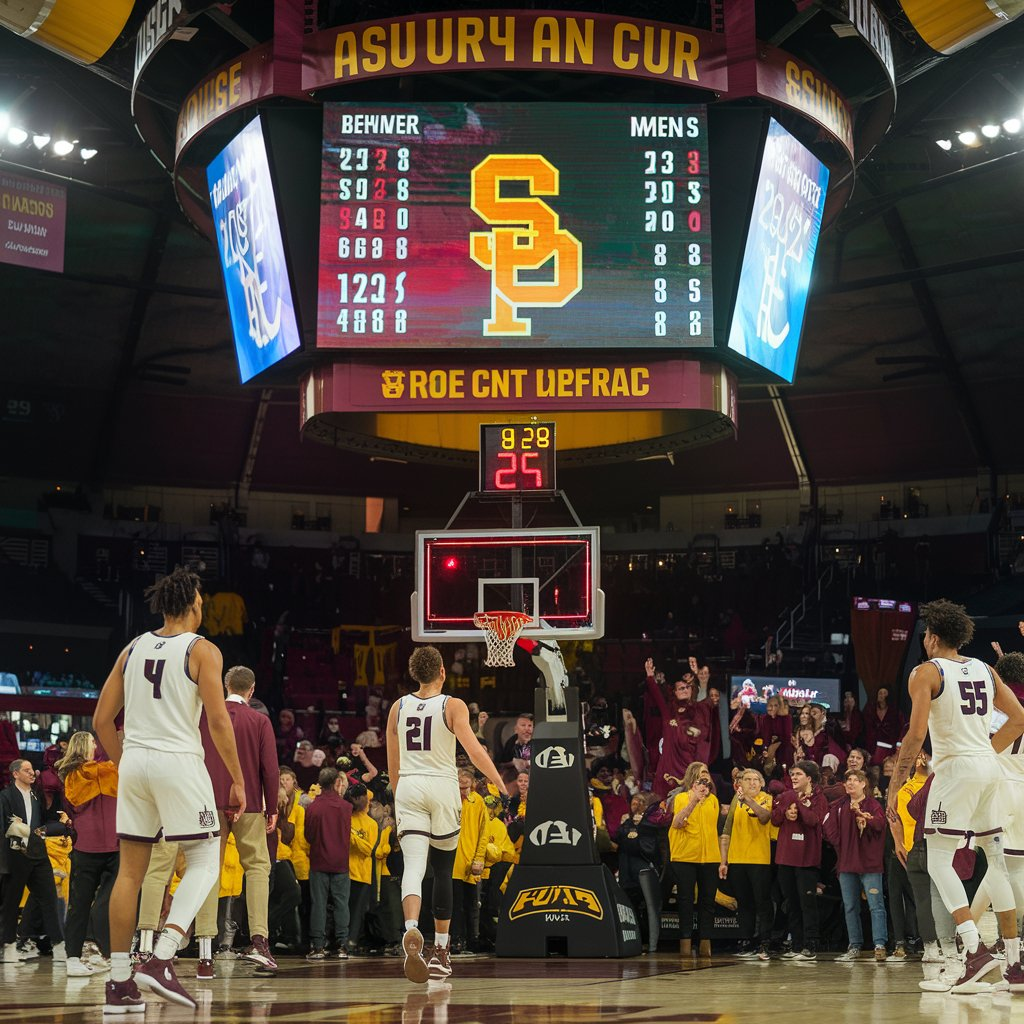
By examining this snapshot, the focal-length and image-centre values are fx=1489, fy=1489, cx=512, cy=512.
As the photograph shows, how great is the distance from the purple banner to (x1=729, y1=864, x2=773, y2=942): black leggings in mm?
12431

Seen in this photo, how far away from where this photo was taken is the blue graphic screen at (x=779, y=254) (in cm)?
1658

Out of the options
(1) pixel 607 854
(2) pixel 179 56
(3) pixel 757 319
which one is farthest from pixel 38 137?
(1) pixel 607 854

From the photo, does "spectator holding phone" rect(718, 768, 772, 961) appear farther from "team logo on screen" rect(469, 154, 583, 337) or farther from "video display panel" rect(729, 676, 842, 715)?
"video display panel" rect(729, 676, 842, 715)

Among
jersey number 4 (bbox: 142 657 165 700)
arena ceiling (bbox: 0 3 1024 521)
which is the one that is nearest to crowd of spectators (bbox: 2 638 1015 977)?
jersey number 4 (bbox: 142 657 165 700)

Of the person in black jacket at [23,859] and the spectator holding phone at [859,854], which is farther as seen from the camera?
the spectator holding phone at [859,854]

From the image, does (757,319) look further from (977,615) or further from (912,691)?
(977,615)

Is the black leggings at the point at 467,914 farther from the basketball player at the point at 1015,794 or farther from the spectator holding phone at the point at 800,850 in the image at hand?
the basketball player at the point at 1015,794

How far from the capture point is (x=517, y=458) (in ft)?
52.2

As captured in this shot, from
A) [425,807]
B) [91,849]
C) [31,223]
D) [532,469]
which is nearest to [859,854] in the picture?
[532,469]

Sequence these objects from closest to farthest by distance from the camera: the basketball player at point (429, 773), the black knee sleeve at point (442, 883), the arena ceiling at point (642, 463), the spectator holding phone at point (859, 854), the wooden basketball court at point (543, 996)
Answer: the wooden basketball court at point (543, 996)
the basketball player at point (429, 773)
the black knee sleeve at point (442, 883)
the spectator holding phone at point (859, 854)
the arena ceiling at point (642, 463)

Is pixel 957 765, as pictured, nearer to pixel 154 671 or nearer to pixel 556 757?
pixel 154 671

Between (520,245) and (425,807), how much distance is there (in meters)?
8.18

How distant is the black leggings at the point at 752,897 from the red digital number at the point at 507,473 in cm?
453

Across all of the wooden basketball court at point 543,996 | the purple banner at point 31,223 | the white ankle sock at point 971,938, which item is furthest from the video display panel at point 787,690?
the white ankle sock at point 971,938
